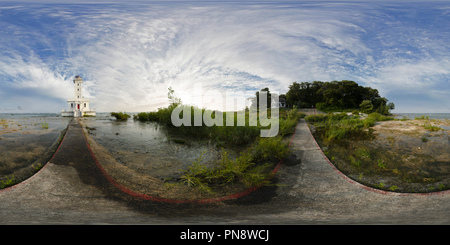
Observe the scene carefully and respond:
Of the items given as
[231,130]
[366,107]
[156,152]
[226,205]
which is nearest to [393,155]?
[226,205]

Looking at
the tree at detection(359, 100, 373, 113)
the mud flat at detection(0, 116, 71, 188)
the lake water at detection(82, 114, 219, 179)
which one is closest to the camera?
the mud flat at detection(0, 116, 71, 188)

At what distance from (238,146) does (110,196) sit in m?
4.23

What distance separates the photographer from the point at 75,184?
135 inches

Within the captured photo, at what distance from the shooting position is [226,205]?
3.00 meters

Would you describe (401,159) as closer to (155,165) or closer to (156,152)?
(155,165)

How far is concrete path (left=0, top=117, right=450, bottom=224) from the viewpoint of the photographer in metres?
2.47

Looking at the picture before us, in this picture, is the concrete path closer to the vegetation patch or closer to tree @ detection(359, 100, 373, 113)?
the vegetation patch

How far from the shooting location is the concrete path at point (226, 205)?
247 centimetres

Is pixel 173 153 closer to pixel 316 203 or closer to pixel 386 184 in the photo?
pixel 316 203

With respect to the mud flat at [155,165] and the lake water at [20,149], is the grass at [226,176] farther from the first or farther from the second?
the lake water at [20,149]

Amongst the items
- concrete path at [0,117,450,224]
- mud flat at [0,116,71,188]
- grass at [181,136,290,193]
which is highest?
mud flat at [0,116,71,188]

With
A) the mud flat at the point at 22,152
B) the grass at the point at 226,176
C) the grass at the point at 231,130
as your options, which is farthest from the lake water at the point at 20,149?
the grass at the point at 231,130

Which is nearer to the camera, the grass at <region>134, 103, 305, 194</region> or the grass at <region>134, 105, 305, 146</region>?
the grass at <region>134, 103, 305, 194</region>

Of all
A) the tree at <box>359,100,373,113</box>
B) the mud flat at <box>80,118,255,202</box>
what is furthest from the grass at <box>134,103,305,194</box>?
the tree at <box>359,100,373,113</box>
